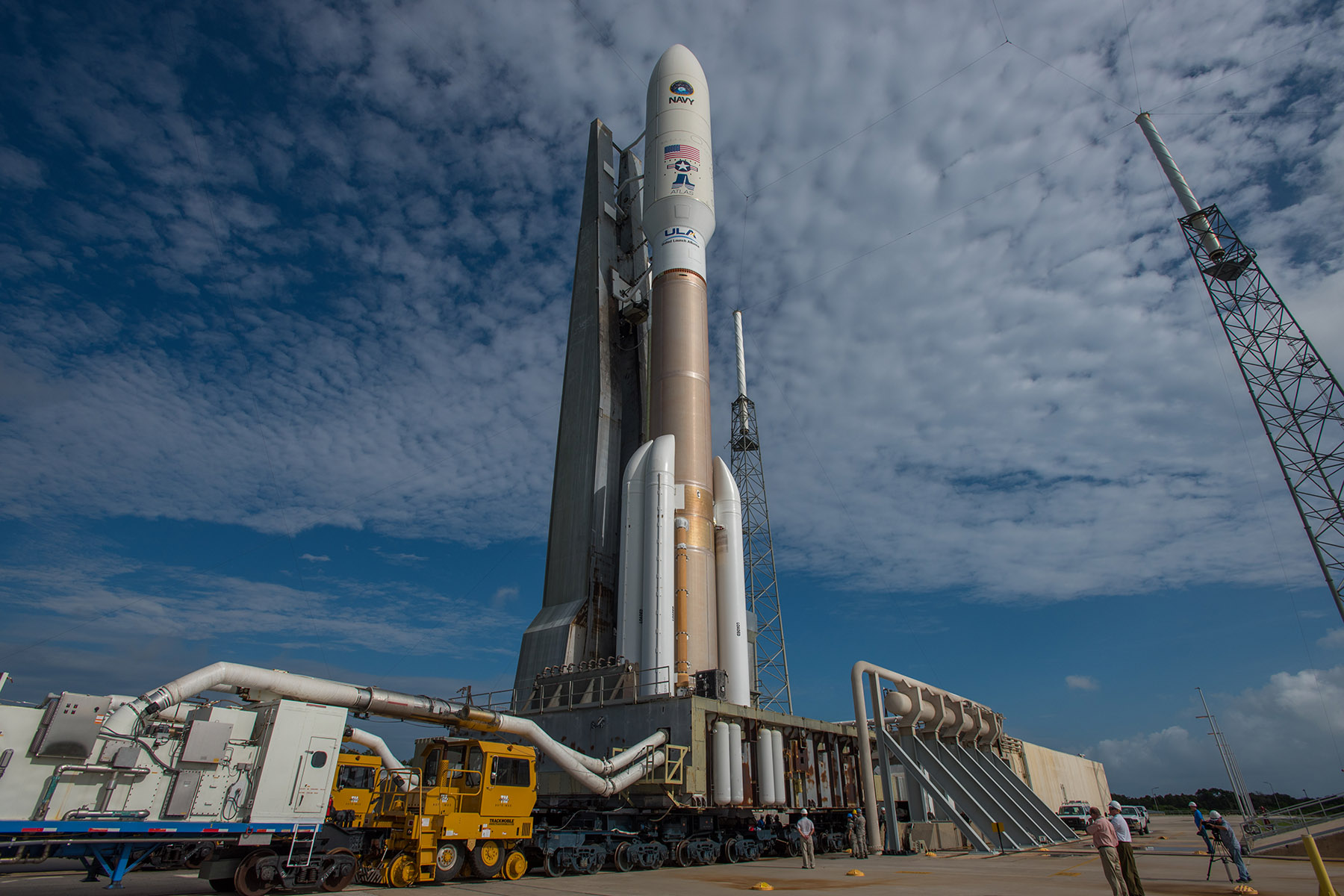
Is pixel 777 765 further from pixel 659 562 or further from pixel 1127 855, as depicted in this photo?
pixel 1127 855

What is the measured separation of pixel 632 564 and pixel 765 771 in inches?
281

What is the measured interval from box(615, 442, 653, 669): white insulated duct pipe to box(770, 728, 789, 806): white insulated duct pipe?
14.0 ft

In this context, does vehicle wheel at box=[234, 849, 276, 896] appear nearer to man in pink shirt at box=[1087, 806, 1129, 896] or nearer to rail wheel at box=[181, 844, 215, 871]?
rail wheel at box=[181, 844, 215, 871]

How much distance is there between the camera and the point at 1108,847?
929 cm

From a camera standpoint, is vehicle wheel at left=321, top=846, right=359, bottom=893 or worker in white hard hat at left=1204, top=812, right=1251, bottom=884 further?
worker in white hard hat at left=1204, top=812, right=1251, bottom=884

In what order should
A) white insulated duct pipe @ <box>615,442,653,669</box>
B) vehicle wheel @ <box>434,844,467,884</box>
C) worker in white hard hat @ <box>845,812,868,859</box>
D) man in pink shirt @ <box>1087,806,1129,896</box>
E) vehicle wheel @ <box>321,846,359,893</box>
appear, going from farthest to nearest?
white insulated duct pipe @ <box>615,442,653,669</box>, worker in white hard hat @ <box>845,812,868,859</box>, vehicle wheel @ <box>434,844,467,884</box>, vehicle wheel @ <box>321,846,359,893</box>, man in pink shirt @ <box>1087,806,1129,896</box>

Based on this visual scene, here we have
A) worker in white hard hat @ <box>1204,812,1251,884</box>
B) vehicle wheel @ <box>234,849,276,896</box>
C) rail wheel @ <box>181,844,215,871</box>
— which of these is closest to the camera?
vehicle wheel @ <box>234,849,276,896</box>

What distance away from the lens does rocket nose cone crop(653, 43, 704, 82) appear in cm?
3125

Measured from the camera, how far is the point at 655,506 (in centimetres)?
2277

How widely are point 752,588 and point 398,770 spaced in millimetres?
23904

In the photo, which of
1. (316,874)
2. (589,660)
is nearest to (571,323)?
(589,660)

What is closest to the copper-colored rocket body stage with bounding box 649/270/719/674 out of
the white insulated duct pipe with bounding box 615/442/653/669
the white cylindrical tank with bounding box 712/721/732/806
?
the white insulated duct pipe with bounding box 615/442/653/669

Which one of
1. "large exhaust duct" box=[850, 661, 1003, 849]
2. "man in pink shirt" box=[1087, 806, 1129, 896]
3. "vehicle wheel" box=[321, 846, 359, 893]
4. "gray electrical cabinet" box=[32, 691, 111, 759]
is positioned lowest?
"vehicle wheel" box=[321, 846, 359, 893]

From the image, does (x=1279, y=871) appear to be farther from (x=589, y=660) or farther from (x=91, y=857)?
(x=91, y=857)
